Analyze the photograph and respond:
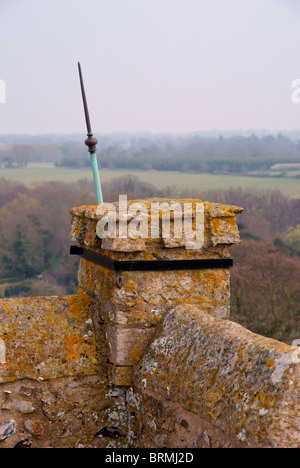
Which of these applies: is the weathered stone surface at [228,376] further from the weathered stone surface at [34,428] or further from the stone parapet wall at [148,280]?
the weathered stone surface at [34,428]

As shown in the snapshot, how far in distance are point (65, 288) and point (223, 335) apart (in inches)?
2016

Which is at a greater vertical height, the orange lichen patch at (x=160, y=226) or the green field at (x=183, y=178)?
the orange lichen patch at (x=160, y=226)

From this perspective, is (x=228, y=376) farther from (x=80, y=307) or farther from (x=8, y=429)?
(x=80, y=307)

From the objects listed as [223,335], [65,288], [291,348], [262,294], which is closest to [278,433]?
[291,348]

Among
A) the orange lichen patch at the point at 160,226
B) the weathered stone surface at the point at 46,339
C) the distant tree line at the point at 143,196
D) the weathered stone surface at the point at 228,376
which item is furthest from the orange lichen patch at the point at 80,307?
the distant tree line at the point at 143,196

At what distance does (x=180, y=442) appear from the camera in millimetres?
3184

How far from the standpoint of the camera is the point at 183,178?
226ft

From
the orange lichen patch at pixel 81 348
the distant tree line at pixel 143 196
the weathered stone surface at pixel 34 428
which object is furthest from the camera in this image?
the distant tree line at pixel 143 196

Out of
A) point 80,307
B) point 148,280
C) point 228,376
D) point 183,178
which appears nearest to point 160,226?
Answer: point 148,280

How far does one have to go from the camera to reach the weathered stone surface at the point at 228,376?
2551mm

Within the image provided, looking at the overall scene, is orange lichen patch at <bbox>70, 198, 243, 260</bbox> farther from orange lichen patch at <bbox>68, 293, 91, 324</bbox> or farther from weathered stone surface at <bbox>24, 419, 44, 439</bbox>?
weathered stone surface at <bbox>24, 419, 44, 439</bbox>

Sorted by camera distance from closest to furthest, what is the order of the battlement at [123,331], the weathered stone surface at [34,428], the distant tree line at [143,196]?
the battlement at [123,331]
the weathered stone surface at [34,428]
the distant tree line at [143,196]

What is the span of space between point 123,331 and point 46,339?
0.45 metres

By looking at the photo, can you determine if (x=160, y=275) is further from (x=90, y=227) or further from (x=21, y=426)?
(x=21, y=426)
